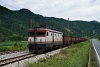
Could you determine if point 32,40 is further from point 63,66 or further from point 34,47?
point 63,66

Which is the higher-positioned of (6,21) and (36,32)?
(6,21)

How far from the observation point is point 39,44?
29250mm

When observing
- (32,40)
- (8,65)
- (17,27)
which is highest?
(17,27)

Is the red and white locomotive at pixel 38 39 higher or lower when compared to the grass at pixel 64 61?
higher

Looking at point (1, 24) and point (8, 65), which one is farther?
point (1, 24)

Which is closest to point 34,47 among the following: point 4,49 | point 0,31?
point 4,49

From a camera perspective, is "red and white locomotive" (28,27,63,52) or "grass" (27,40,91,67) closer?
"grass" (27,40,91,67)

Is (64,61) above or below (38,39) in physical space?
below

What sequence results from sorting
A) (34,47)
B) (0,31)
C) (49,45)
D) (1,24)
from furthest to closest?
(1,24) → (0,31) → (49,45) → (34,47)

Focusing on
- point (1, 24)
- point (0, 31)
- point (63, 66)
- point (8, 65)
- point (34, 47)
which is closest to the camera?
point (63, 66)

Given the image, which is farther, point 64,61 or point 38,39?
point 38,39

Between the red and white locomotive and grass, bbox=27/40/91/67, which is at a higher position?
the red and white locomotive

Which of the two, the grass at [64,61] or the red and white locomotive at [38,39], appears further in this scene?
the red and white locomotive at [38,39]

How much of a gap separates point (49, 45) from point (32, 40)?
3.02m
